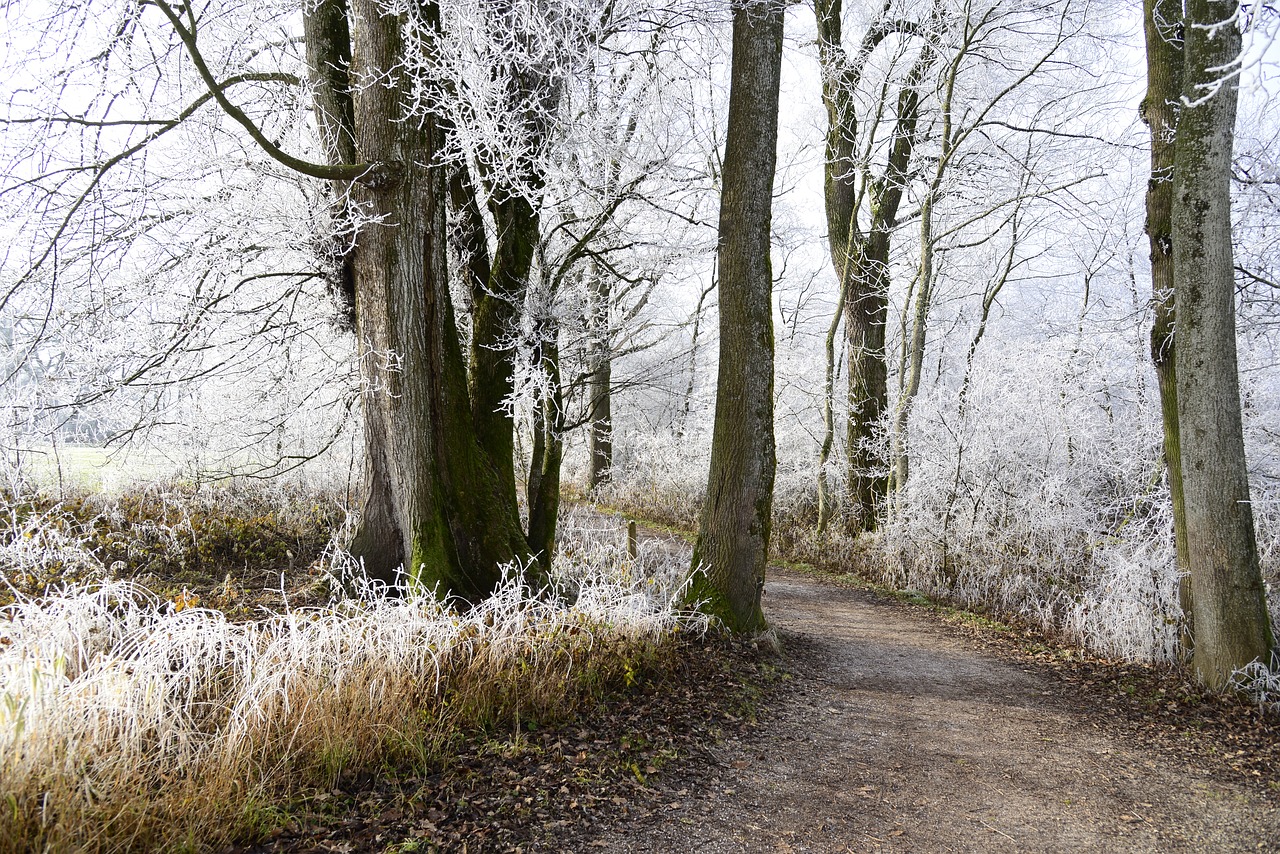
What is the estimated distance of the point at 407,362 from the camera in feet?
16.8

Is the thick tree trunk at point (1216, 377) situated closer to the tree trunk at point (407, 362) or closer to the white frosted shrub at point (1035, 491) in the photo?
the white frosted shrub at point (1035, 491)

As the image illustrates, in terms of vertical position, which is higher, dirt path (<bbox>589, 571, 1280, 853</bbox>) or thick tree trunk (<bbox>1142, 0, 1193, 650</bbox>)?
thick tree trunk (<bbox>1142, 0, 1193, 650</bbox>)

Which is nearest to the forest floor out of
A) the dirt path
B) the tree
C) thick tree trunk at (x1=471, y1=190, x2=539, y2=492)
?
the dirt path

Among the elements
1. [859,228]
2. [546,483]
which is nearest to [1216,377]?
[546,483]

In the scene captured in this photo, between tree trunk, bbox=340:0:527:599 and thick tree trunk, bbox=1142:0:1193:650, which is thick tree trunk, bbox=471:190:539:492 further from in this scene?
thick tree trunk, bbox=1142:0:1193:650

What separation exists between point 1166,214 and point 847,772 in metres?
5.17

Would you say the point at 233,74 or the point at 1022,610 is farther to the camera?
the point at 1022,610

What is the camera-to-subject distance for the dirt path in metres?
3.10

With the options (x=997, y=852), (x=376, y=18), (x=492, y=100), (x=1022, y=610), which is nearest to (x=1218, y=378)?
→ (x=1022, y=610)

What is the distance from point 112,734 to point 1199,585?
6.45 meters

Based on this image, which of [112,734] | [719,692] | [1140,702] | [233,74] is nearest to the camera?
[112,734]

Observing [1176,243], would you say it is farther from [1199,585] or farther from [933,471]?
[933,471]

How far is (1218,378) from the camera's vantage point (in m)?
4.76

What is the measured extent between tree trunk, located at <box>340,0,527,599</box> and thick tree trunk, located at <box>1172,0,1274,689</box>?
17.1 ft
